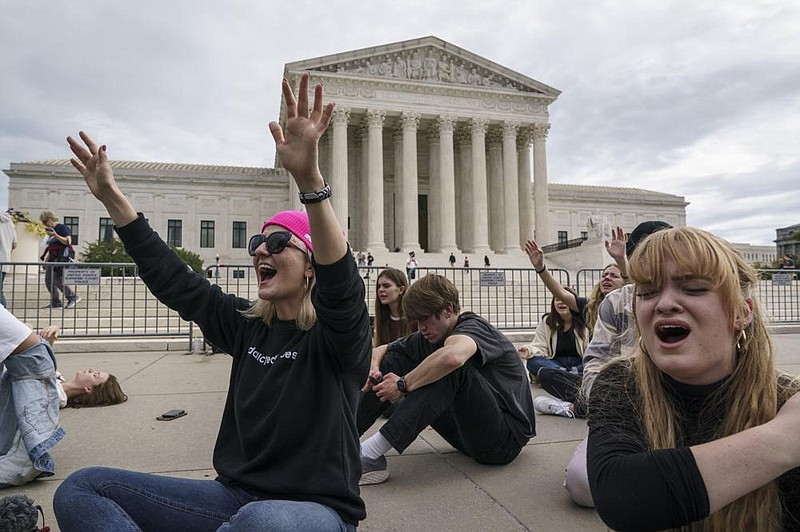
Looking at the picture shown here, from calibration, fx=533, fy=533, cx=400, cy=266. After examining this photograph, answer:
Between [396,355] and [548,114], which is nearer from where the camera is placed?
[396,355]

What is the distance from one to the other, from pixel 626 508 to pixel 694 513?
15cm

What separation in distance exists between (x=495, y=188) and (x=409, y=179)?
7.87 meters

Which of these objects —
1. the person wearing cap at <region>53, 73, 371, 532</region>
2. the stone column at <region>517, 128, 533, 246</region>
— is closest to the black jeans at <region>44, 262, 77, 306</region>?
the person wearing cap at <region>53, 73, 371, 532</region>

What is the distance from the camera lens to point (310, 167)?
1.59 m

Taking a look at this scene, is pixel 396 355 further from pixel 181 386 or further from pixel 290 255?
pixel 181 386

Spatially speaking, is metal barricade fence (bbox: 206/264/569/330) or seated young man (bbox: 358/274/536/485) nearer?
seated young man (bbox: 358/274/536/485)

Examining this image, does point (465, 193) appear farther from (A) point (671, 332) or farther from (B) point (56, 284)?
(A) point (671, 332)

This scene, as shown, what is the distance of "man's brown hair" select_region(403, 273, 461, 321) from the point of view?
323 cm

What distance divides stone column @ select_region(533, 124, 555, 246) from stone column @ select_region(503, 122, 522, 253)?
1485 mm

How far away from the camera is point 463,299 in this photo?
47.1 ft

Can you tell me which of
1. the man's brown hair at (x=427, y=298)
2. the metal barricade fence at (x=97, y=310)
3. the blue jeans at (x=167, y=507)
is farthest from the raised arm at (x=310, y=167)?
the metal barricade fence at (x=97, y=310)

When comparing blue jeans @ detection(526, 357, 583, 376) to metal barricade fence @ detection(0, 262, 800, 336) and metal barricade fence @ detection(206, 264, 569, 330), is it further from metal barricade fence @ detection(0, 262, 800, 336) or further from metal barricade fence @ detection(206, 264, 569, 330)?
metal barricade fence @ detection(206, 264, 569, 330)

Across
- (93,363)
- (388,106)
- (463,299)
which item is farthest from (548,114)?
(93,363)

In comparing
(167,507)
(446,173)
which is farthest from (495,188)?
(167,507)
